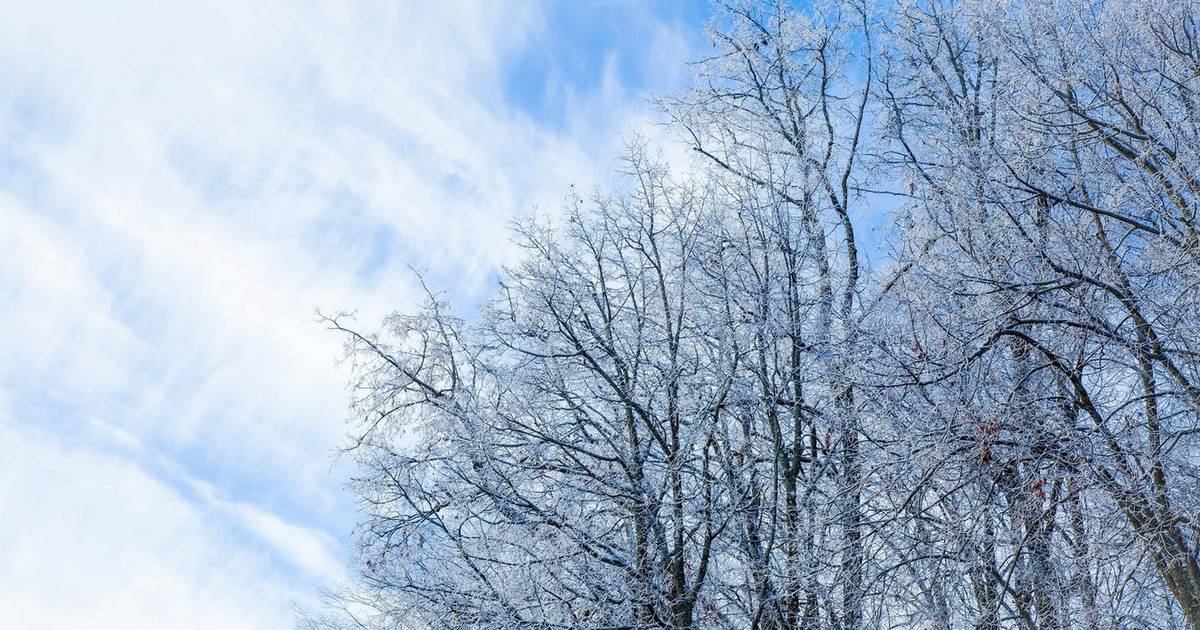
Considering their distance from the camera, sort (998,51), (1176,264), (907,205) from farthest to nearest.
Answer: (907,205), (998,51), (1176,264)

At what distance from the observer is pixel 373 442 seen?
10203 millimetres

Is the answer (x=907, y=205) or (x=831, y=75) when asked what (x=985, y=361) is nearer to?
(x=907, y=205)

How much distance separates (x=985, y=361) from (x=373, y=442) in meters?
5.78

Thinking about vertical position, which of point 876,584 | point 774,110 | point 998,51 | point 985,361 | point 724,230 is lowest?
point 876,584

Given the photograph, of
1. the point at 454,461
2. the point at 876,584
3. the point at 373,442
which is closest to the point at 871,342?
the point at 876,584

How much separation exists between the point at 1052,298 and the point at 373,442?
20.8 ft

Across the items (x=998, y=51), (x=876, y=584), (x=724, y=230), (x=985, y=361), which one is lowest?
(x=876, y=584)

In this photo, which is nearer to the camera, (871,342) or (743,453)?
(871,342)

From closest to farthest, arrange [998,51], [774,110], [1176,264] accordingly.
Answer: [1176,264] → [998,51] → [774,110]

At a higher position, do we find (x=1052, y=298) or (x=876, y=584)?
(x=1052, y=298)

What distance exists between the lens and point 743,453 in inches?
416

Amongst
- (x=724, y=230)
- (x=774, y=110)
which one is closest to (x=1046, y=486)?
(x=724, y=230)

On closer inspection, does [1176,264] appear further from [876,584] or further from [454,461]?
[454,461]

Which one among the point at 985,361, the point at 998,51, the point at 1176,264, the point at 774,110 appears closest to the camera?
the point at 1176,264
